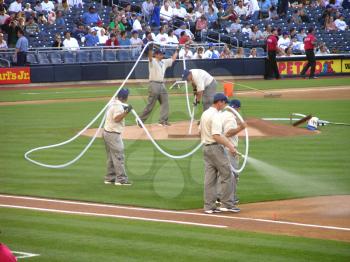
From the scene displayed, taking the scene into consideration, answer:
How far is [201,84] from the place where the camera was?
2394 cm

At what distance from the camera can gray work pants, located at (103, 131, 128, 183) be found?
57.5 ft

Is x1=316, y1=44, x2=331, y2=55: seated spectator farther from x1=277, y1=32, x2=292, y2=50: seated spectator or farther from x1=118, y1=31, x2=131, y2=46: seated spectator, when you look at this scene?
x1=118, y1=31, x2=131, y2=46: seated spectator

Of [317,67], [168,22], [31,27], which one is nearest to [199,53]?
[168,22]

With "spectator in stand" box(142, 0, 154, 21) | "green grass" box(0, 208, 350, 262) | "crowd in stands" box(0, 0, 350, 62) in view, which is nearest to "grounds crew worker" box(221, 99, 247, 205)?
"green grass" box(0, 208, 350, 262)

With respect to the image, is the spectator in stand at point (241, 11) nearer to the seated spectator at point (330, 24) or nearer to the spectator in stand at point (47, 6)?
the seated spectator at point (330, 24)

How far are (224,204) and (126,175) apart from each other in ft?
12.3

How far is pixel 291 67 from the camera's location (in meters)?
47.0

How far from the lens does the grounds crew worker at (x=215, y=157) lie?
1444 centimetres

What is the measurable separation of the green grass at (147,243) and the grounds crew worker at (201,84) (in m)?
10.1

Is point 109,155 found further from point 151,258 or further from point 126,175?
point 151,258

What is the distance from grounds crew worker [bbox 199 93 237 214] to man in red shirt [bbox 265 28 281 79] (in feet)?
93.7

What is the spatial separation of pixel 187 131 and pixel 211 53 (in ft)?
59.4

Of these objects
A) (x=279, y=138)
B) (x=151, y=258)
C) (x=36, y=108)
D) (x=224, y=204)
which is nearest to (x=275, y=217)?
(x=224, y=204)

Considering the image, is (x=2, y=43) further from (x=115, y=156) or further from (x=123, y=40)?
(x=115, y=156)
